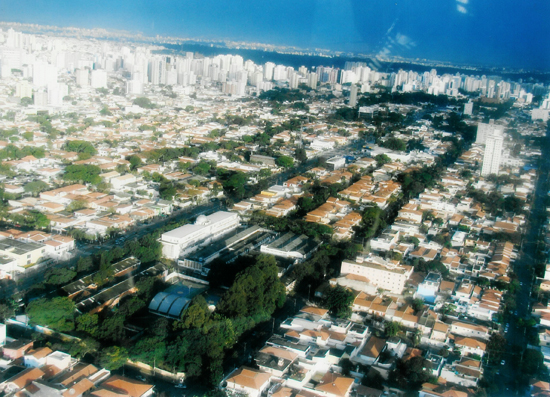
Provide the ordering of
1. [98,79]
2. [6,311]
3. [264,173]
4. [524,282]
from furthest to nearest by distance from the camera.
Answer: [98,79], [264,173], [524,282], [6,311]

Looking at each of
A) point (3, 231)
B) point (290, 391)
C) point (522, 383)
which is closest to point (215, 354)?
point (290, 391)

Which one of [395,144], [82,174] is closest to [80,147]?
[82,174]

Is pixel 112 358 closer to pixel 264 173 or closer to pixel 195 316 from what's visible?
pixel 195 316

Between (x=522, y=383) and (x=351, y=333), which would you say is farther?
(x=351, y=333)

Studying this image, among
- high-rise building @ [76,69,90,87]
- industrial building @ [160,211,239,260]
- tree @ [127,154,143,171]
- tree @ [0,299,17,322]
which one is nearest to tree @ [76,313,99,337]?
tree @ [0,299,17,322]

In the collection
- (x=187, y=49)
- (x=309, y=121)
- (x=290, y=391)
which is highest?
(x=187, y=49)

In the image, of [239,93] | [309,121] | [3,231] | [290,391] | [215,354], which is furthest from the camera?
[239,93]

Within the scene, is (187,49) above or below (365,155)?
above

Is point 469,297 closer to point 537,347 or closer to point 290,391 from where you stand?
point 537,347
